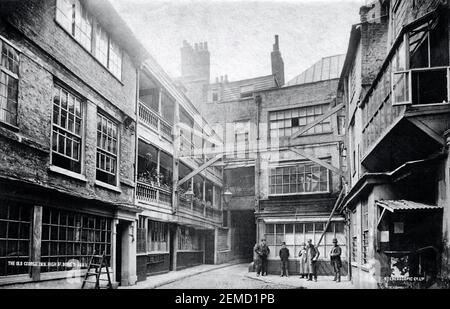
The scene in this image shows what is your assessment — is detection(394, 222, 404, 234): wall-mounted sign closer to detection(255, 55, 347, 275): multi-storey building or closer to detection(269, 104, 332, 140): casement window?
detection(255, 55, 347, 275): multi-storey building

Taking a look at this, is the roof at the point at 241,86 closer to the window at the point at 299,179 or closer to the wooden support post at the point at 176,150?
the window at the point at 299,179

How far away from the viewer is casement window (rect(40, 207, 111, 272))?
9406 millimetres

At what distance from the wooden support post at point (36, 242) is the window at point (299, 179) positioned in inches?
610

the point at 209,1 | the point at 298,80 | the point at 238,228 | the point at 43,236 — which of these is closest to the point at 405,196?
the point at 209,1

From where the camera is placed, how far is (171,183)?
→ 62.4 ft

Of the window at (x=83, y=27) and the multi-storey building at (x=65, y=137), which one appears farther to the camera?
the window at (x=83, y=27)

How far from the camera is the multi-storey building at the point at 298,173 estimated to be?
838 inches

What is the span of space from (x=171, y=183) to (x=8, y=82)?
11310mm

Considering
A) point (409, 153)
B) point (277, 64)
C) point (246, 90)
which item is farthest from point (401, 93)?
point (246, 90)

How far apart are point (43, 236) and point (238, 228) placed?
19674 mm

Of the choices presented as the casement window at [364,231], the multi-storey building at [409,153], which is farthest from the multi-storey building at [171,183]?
the multi-storey building at [409,153]

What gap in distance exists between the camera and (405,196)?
10.3 metres

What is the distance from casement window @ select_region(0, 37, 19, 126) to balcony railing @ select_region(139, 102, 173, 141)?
709 cm
